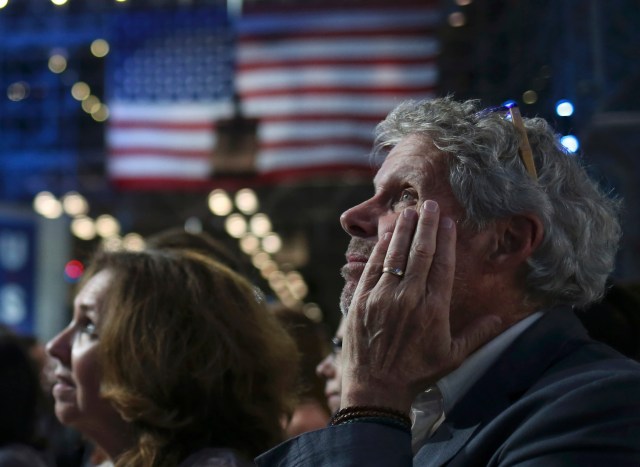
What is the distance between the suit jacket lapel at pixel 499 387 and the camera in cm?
216

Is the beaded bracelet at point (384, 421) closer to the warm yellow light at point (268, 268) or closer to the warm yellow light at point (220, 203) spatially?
the warm yellow light at point (220, 203)

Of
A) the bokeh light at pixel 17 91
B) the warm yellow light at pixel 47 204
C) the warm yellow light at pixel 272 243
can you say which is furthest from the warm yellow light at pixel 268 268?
the warm yellow light at pixel 47 204

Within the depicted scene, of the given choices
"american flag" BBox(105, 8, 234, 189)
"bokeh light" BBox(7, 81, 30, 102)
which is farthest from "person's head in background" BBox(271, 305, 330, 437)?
"bokeh light" BBox(7, 81, 30, 102)

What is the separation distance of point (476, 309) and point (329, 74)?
9421 mm

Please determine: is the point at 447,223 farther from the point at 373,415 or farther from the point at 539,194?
the point at 373,415

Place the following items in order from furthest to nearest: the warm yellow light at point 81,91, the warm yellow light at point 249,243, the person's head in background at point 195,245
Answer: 1. the warm yellow light at point 81,91
2. the warm yellow light at point 249,243
3. the person's head in background at point 195,245

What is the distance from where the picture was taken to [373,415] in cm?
211

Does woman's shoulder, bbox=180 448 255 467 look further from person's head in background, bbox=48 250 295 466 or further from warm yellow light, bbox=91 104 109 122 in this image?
warm yellow light, bbox=91 104 109 122

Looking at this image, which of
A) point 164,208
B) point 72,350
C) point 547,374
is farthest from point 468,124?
point 164,208

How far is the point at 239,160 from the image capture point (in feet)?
51.9

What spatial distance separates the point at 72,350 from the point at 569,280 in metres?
1.67

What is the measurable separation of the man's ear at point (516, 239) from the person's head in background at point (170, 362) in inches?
43.0

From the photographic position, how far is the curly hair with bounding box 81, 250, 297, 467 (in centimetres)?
309

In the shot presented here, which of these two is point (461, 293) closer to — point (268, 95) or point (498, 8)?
point (498, 8)
